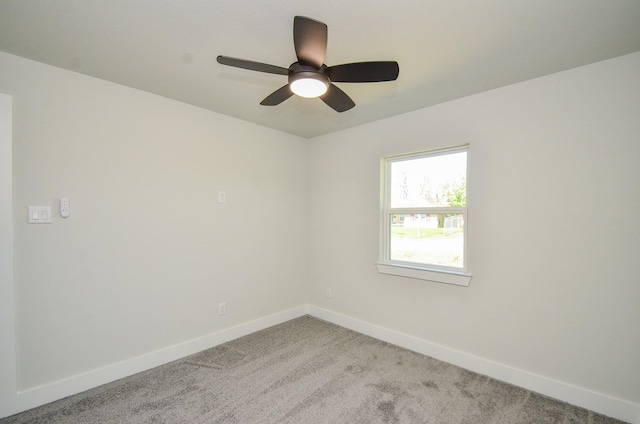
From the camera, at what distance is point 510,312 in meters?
2.40

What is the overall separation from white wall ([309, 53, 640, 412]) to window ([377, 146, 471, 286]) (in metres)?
0.13

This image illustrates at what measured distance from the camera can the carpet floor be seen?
1.97m

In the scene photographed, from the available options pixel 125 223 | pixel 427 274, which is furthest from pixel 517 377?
pixel 125 223

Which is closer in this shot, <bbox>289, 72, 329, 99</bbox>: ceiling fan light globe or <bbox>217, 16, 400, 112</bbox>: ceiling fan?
<bbox>217, 16, 400, 112</bbox>: ceiling fan

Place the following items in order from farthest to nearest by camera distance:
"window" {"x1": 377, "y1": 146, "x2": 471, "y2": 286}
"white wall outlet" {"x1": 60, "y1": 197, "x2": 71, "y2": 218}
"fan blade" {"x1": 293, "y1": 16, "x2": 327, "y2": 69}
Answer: "window" {"x1": 377, "y1": 146, "x2": 471, "y2": 286}
"white wall outlet" {"x1": 60, "y1": 197, "x2": 71, "y2": 218}
"fan blade" {"x1": 293, "y1": 16, "x2": 327, "y2": 69}

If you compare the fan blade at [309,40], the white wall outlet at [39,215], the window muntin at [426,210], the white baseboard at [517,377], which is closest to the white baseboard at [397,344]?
the white baseboard at [517,377]

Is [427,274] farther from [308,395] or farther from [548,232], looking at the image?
[308,395]

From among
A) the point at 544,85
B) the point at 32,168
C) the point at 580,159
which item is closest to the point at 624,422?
the point at 580,159

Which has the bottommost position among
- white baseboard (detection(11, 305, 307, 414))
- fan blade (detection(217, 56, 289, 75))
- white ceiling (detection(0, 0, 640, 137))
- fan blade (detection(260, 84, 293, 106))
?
white baseboard (detection(11, 305, 307, 414))

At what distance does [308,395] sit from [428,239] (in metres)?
1.84

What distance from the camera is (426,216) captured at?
3004 millimetres

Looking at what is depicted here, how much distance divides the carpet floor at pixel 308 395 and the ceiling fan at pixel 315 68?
221 centimetres

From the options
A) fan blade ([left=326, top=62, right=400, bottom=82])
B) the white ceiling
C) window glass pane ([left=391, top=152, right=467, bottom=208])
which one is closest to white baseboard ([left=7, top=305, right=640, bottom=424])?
window glass pane ([left=391, top=152, right=467, bottom=208])

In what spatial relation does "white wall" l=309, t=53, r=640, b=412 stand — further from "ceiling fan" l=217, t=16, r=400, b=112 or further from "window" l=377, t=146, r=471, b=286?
"ceiling fan" l=217, t=16, r=400, b=112
